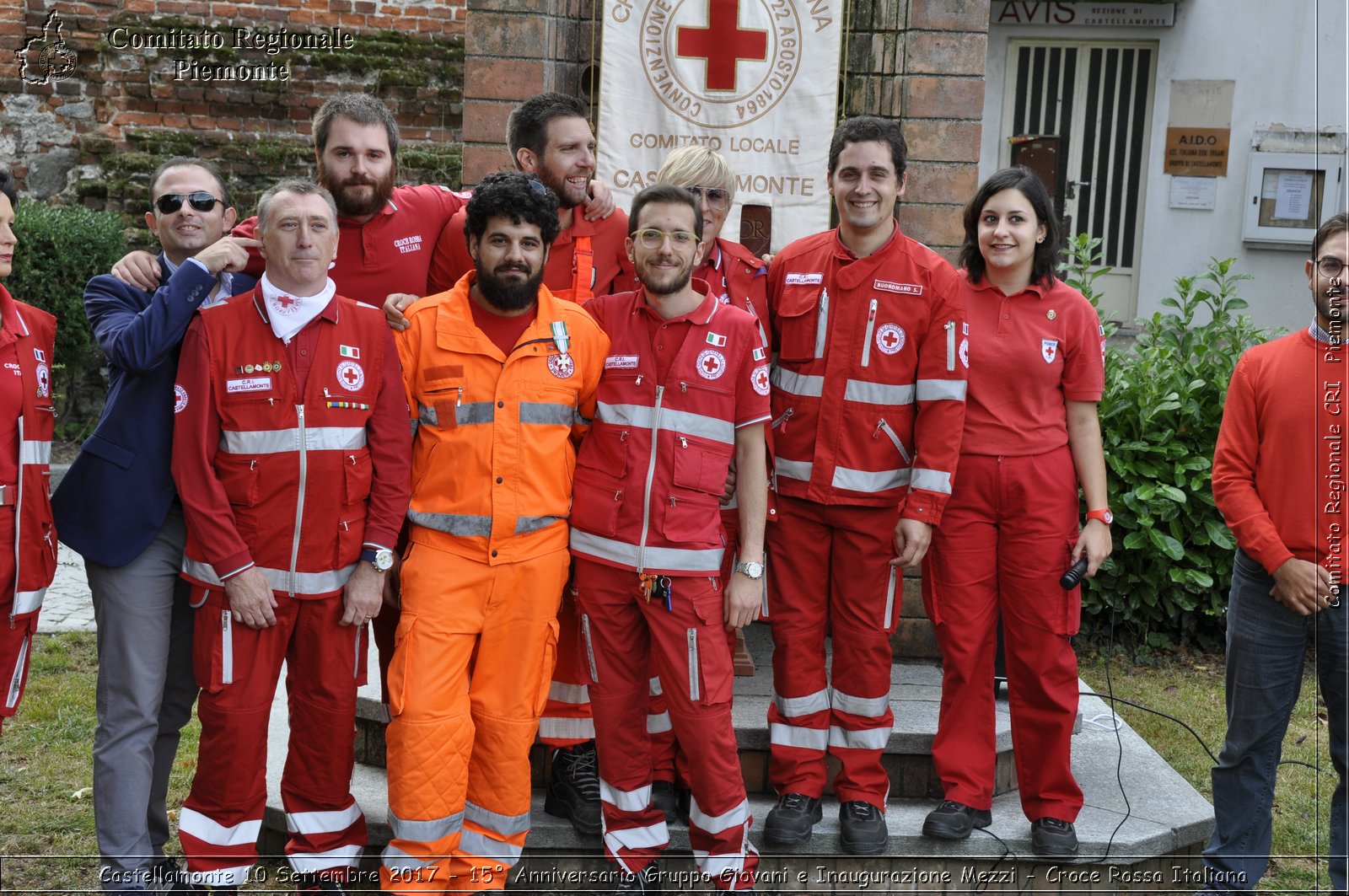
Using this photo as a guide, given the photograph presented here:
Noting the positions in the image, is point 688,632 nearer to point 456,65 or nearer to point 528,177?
point 528,177

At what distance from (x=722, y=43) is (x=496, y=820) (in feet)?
10.7

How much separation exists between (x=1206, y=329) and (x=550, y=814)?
4847 mm

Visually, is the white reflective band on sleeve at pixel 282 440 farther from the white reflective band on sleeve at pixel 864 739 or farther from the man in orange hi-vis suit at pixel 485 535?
the white reflective band on sleeve at pixel 864 739

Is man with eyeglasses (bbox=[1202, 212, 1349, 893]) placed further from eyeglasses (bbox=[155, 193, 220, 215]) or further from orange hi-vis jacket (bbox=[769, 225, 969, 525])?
eyeglasses (bbox=[155, 193, 220, 215])

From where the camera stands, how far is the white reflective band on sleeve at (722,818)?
12.0ft

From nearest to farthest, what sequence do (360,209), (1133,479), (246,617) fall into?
(246,617)
(360,209)
(1133,479)

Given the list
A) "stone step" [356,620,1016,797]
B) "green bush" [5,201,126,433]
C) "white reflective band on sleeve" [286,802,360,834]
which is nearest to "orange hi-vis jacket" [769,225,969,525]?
"stone step" [356,620,1016,797]

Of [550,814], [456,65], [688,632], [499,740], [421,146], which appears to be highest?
[456,65]

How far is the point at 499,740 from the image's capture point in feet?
11.7

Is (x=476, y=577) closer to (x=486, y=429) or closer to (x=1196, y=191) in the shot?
(x=486, y=429)

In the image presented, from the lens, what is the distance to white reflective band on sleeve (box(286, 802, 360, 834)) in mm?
3590

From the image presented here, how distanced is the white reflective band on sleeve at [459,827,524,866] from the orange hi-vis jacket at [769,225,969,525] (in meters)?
1.42

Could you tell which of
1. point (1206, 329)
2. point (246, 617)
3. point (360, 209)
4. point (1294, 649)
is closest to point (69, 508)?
point (246, 617)

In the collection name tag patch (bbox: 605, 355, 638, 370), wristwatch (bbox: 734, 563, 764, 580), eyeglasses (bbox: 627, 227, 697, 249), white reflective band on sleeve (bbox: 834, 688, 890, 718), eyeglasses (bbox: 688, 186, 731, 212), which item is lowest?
white reflective band on sleeve (bbox: 834, 688, 890, 718)
